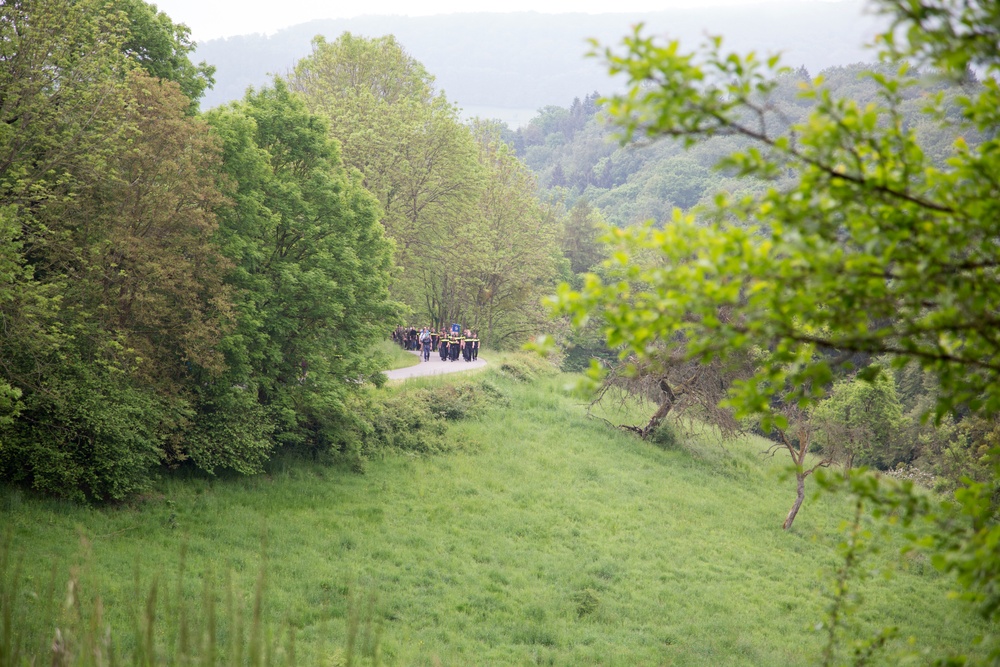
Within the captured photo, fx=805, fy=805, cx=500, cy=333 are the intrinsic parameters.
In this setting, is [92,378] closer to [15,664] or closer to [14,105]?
[14,105]

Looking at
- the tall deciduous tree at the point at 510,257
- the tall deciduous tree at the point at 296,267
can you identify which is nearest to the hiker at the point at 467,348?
the tall deciduous tree at the point at 510,257

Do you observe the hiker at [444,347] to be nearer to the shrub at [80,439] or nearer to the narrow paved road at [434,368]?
the narrow paved road at [434,368]

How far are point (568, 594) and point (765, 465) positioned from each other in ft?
68.4

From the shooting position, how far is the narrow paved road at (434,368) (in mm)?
34781

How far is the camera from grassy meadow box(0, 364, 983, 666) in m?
15.2

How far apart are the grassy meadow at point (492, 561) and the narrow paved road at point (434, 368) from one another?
435 cm

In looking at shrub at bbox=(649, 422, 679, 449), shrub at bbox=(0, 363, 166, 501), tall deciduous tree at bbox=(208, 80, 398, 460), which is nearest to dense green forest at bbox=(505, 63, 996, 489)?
A: shrub at bbox=(649, 422, 679, 449)

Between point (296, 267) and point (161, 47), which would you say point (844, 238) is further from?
point (161, 47)

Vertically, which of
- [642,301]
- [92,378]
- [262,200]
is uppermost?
[262,200]

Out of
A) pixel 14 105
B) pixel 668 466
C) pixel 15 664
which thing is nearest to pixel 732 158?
pixel 15 664

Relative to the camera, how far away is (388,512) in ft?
76.1

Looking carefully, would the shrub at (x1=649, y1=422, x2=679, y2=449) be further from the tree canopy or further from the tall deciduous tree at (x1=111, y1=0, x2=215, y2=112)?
the tree canopy

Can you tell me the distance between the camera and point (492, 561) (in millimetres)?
21391

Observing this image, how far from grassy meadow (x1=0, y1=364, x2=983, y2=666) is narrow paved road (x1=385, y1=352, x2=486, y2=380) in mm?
4350
